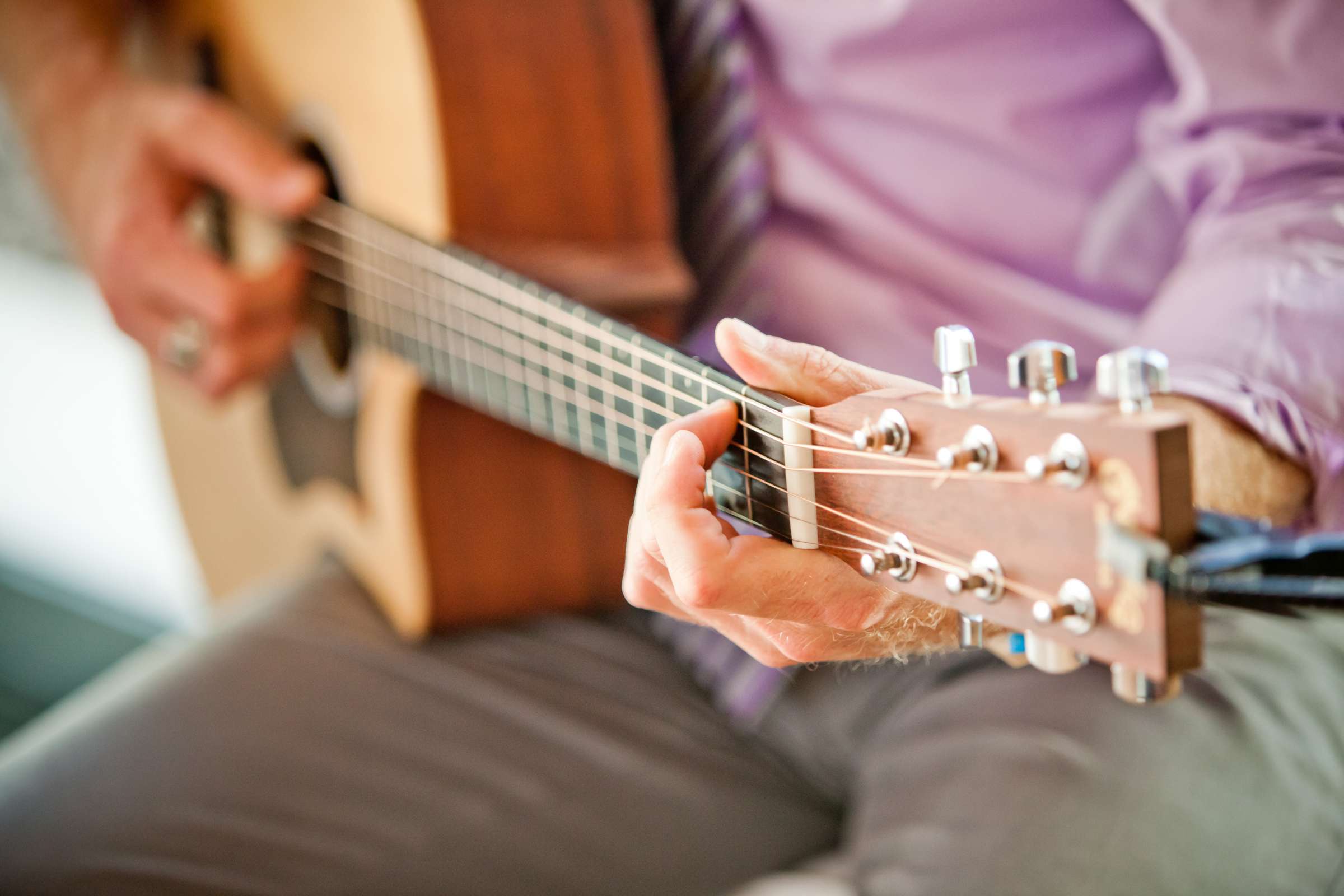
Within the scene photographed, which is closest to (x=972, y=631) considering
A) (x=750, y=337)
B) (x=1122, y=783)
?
(x=750, y=337)

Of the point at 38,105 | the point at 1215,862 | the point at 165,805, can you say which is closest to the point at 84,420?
the point at 38,105

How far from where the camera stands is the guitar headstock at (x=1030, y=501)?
0.27 metres

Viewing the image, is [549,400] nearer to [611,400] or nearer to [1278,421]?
[611,400]

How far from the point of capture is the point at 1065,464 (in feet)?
0.94

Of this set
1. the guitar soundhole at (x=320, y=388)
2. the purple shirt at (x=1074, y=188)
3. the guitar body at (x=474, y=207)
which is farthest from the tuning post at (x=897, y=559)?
the guitar soundhole at (x=320, y=388)

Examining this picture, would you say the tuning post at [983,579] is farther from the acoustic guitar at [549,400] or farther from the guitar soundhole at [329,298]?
the guitar soundhole at [329,298]

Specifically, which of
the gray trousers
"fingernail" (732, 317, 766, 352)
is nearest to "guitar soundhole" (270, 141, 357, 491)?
the gray trousers

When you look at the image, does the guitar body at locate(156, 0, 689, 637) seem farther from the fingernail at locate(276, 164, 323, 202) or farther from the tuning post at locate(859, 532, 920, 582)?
the tuning post at locate(859, 532, 920, 582)

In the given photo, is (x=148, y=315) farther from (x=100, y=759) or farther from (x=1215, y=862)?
(x=1215, y=862)

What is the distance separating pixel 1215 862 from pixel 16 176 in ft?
4.93

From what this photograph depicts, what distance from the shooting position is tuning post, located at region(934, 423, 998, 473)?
12.1 inches

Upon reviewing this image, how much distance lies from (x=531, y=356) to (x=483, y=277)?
68 mm

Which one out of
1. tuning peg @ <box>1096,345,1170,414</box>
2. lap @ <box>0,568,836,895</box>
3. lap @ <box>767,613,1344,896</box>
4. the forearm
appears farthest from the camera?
the forearm

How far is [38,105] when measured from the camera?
0.98 meters
